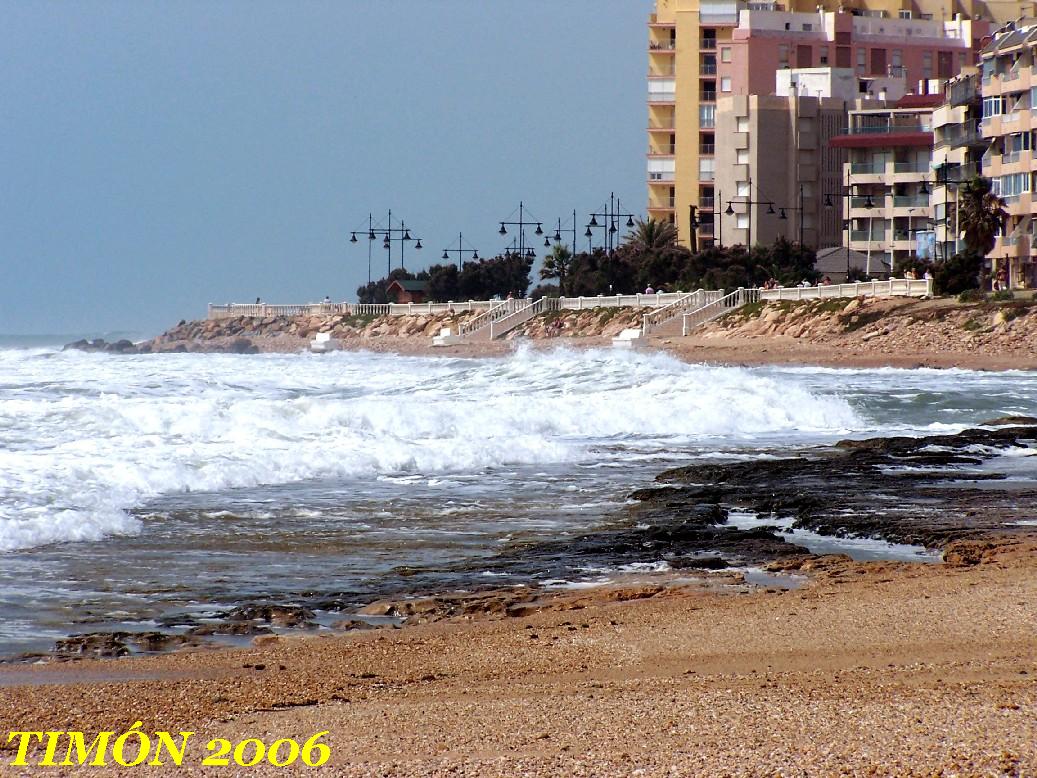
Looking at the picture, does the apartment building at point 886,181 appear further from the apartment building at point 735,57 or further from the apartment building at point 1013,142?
the apartment building at point 1013,142

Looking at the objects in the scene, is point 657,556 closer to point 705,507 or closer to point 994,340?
point 705,507

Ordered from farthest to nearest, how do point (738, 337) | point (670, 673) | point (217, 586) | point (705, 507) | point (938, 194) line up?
point (938, 194), point (738, 337), point (705, 507), point (217, 586), point (670, 673)

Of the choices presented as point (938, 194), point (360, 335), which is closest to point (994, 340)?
point (938, 194)

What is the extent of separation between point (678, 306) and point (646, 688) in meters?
80.7

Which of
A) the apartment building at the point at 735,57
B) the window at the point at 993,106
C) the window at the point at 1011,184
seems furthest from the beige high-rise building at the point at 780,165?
the window at the point at 1011,184

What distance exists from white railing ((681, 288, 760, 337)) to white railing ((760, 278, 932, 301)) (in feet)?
6.67

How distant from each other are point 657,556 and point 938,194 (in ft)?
252

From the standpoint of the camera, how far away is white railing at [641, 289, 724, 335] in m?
86.5

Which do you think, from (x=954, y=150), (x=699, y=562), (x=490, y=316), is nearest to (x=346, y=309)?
(x=490, y=316)

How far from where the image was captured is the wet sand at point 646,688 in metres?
6.35

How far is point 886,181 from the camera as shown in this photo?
317 ft

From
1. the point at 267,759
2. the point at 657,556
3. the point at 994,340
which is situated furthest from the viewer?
the point at 994,340

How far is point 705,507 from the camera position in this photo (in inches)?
669

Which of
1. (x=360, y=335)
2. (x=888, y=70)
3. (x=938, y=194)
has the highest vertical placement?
(x=888, y=70)
